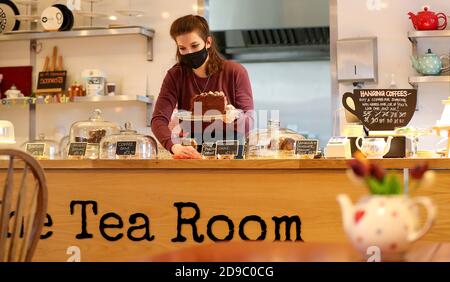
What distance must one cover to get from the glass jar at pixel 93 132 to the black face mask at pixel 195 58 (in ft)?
1.71

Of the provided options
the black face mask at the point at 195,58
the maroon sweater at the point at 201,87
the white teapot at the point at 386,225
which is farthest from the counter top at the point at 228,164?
the white teapot at the point at 386,225

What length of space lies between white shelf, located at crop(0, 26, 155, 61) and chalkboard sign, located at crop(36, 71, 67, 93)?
0.29 metres

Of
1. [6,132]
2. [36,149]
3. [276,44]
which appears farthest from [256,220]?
[276,44]


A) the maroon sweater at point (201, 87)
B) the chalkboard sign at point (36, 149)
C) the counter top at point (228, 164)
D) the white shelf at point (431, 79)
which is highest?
the white shelf at point (431, 79)

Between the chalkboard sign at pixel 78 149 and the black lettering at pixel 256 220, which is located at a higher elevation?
the chalkboard sign at pixel 78 149

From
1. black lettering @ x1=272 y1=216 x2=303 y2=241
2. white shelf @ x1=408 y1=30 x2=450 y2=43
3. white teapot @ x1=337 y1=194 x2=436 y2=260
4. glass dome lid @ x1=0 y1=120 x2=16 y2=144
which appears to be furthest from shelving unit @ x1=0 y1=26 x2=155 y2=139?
white teapot @ x1=337 y1=194 x2=436 y2=260

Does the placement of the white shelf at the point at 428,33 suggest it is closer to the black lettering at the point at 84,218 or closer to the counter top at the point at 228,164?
the counter top at the point at 228,164

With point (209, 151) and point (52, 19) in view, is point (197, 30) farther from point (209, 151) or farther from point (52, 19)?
point (52, 19)

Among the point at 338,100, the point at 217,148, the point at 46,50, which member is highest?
the point at 46,50

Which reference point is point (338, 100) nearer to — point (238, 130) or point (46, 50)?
point (238, 130)

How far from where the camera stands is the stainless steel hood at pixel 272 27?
242 inches

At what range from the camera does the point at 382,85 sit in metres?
5.04
